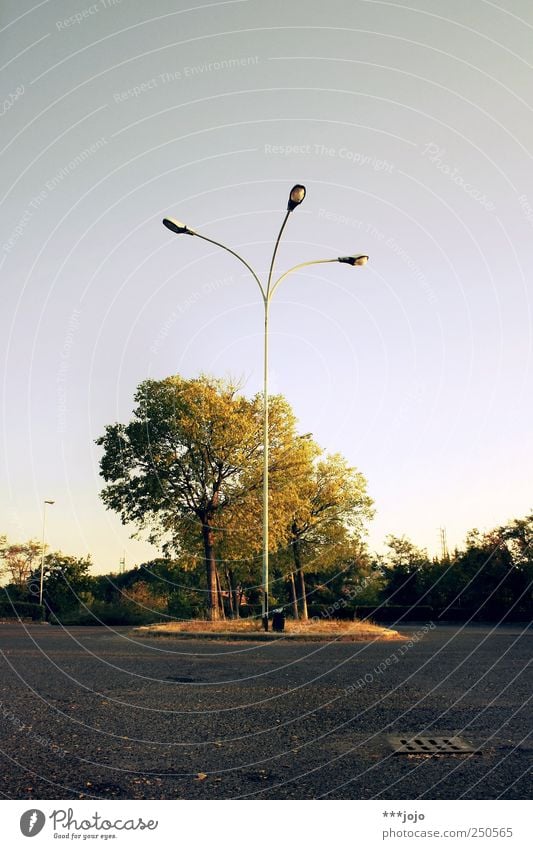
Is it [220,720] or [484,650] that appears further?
[484,650]

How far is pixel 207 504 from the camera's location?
28.4m

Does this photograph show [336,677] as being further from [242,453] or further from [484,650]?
[242,453]

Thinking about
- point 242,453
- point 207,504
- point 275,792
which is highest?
point 242,453

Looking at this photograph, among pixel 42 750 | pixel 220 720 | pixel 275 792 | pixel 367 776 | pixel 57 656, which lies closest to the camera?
pixel 275 792

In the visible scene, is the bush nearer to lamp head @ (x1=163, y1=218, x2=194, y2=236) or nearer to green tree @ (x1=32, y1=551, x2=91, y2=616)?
green tree @ (x1=32, y1=551, x2=91, y2=616)

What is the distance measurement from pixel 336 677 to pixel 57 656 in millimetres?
6209

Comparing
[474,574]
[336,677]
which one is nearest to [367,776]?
[336,677]

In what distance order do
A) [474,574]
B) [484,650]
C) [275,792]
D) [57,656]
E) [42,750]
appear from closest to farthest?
[275,792]
[42,750]
[57,656]
[484,650]
[474,574]

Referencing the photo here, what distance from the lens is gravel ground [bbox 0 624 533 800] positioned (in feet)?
13.1

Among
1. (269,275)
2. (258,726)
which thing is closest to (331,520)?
(269,275)

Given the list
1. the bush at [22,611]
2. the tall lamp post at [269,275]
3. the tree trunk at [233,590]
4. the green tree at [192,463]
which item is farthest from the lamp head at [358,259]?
the bush at [22,611]

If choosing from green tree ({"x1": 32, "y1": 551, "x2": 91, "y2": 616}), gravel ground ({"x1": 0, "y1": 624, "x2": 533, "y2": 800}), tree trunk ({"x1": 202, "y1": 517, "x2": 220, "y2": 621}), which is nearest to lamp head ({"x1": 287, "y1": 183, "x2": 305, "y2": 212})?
gravel ground ({"x1": 0, "y1": 624, "x2": 533, "y2": 800})

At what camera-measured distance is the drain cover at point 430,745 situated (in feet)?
15.8

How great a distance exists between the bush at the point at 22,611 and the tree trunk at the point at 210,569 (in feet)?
45.6
